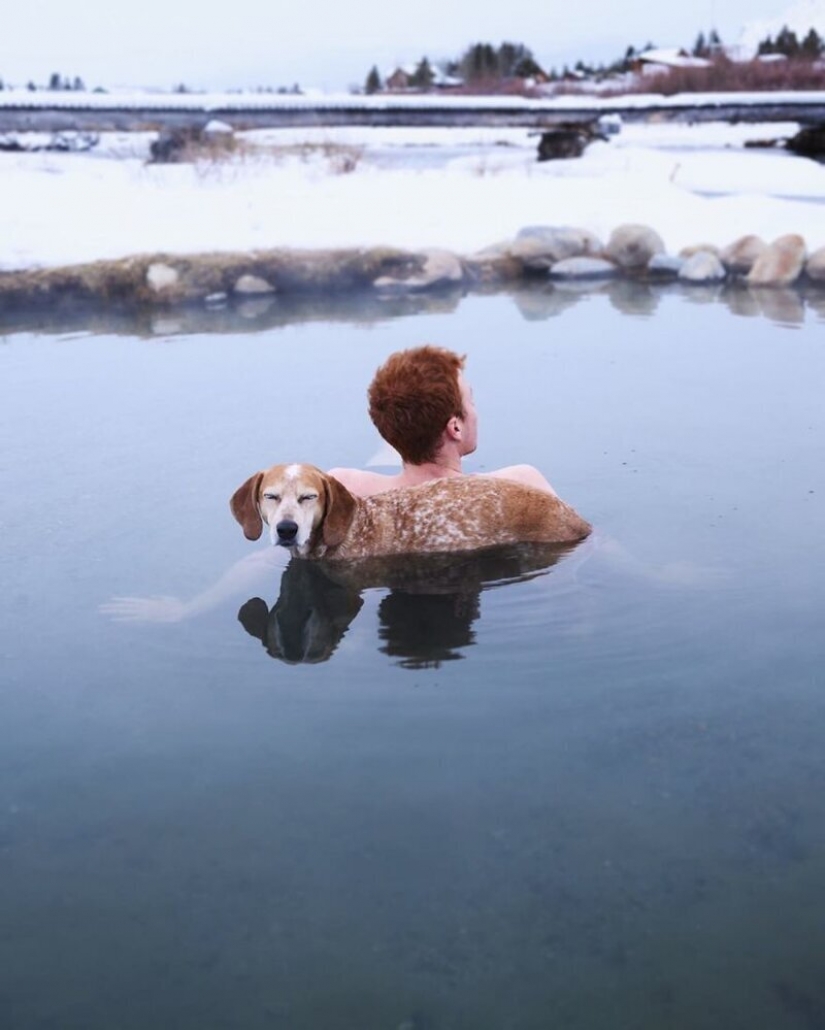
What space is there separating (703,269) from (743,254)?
1.82ft

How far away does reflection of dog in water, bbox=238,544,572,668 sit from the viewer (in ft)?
13.3

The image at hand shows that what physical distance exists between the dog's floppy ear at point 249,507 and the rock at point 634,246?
908 centimetres

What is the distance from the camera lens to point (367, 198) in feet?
47.1

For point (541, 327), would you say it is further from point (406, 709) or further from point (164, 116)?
point (164, 116)

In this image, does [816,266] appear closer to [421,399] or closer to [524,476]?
[524,476]

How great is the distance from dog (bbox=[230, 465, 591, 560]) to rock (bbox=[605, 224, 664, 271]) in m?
8.45

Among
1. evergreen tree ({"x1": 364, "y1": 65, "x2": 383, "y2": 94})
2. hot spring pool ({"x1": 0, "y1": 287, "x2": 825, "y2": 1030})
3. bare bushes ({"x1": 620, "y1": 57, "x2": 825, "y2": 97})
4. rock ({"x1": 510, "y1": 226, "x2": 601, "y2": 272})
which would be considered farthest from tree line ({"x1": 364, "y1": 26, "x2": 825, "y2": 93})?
hot spring pool ({"x1": 0, "y1": 287, "x2": 825, "y2": 1030})

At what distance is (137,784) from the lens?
123 inches

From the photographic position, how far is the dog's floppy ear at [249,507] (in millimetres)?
4043

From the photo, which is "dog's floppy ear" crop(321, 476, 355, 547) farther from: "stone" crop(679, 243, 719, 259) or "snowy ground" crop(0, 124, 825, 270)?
"stone" crop(679, 243, 719, 259)

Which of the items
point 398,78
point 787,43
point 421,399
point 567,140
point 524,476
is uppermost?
point 787,43

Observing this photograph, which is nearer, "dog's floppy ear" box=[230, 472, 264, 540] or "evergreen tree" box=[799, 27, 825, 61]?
"dog's floppy ear" box=[230, 472, 264, 540]

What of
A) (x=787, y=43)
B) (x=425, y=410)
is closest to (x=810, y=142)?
(x=425, y=410)

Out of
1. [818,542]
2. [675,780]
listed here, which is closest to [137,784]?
[675,780]
